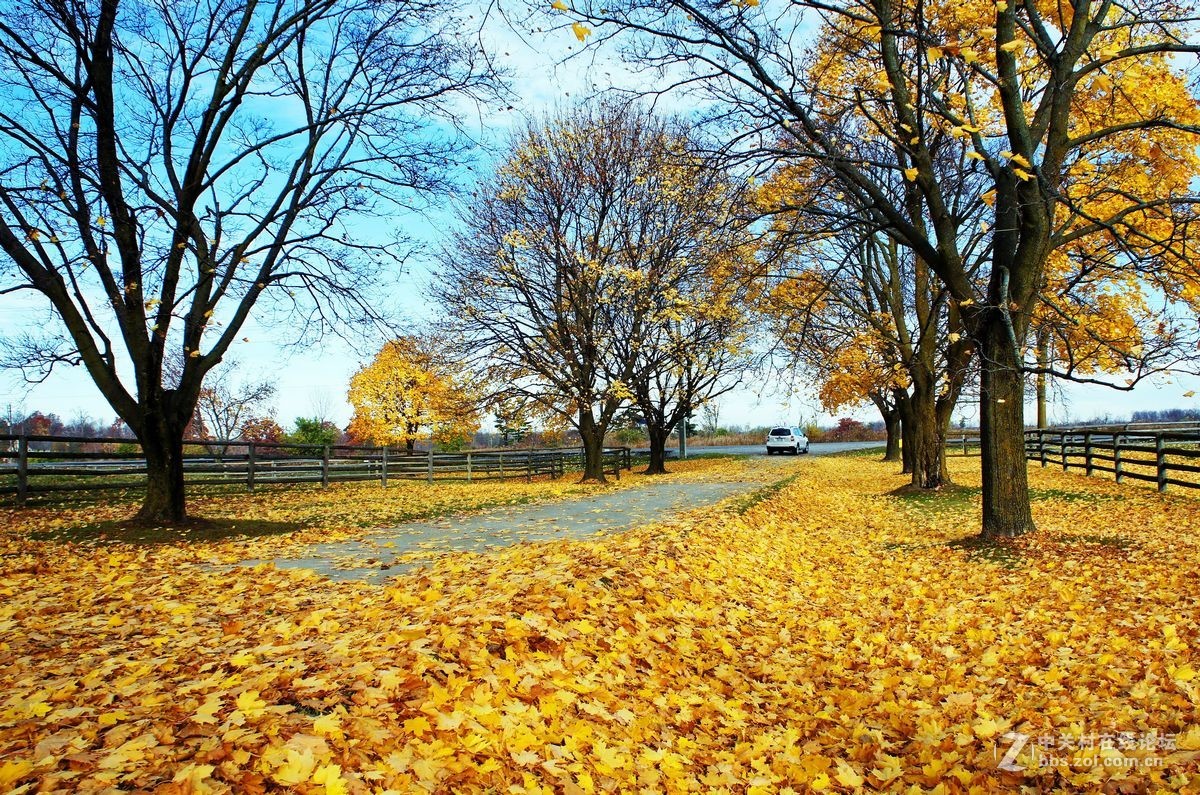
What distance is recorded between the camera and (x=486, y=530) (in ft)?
34.1

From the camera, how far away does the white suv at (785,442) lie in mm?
42844

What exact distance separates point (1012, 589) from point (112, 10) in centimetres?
1435

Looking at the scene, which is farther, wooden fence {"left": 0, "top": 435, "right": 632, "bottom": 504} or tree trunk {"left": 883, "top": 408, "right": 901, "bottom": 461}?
tree trunk {"left": 883, "top": 408, "right": 901, "bottom": 461}

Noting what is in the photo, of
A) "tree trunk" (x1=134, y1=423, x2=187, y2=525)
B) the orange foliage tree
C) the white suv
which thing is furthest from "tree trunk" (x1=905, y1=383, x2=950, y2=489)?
the white suv

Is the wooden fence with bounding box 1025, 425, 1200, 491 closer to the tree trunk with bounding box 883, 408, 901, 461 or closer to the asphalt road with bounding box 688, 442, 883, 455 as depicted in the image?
the tree trunk with bounding box 883, 408, 901, 461

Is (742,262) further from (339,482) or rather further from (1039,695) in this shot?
(339,482)

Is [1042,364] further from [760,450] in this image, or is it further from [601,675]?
[760,450]

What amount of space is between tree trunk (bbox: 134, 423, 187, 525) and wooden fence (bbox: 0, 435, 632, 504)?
3.50 feet

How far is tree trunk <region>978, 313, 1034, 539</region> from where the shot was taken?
8789 mm

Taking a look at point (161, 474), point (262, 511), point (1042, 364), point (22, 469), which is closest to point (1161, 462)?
point (1042, 364)

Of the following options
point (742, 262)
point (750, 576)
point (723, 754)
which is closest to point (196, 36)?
point (742, 262)

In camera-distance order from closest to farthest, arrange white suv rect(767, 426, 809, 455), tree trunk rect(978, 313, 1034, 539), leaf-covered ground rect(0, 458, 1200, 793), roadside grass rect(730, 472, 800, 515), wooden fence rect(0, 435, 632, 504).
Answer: leaf-covered ground rect(0, 458, 1200, 793) → tree trunk rect(978, 313, 1034, 539) → roadside grass rect(730, 472, 800, 515) → wooden fence rect(0, 435, 632, 504) → white suv rect(767, 426, 809, 455)

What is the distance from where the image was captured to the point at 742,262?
39.9 feet

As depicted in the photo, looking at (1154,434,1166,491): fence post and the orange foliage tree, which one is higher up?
the orange foliage tree
